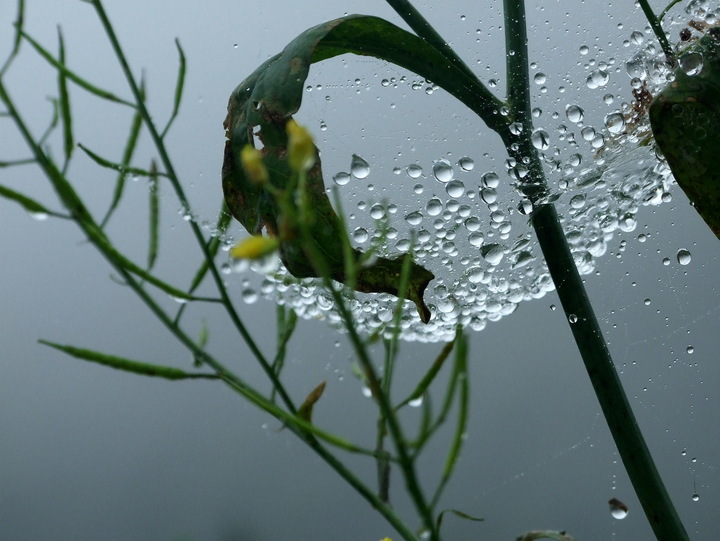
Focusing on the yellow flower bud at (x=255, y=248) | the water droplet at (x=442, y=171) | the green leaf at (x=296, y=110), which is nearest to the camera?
the yellow flower bud at (x=255, y=248)

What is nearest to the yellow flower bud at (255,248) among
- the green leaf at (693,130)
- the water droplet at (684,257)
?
the green leaf at (693,130)

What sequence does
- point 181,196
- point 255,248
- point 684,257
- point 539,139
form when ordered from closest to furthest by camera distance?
1. point 255,248
2. point 181,196
3. point 539,139
4. point 684,257

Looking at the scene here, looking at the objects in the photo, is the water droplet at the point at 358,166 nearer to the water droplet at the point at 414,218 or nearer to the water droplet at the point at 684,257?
the water droplet at the point at 414,218

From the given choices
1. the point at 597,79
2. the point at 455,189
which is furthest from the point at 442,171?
the point at 597,79

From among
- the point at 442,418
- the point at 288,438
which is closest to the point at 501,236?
the point at 442,418

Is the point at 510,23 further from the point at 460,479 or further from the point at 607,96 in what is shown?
the point at 460,479

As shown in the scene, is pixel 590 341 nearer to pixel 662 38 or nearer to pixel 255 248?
pixel 662 38

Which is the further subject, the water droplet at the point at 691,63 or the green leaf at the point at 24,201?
the water droplet at the point at 691,63
